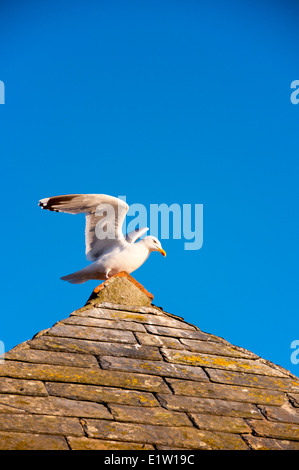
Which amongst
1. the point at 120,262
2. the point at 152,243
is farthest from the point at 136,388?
the point at 152,243

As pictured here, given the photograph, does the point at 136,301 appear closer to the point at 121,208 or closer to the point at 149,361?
the point at 149,361

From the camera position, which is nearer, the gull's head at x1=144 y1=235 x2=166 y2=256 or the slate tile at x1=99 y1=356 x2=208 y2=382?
the slate tile at x1=99 y1=356 x2=208 y2=382

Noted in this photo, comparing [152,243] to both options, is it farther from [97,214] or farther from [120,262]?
[97,214]

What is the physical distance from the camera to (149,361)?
3.53 meters

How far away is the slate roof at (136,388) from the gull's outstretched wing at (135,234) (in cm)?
222

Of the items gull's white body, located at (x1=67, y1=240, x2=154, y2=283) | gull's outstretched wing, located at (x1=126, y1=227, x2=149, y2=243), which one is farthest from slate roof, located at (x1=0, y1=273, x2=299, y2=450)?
gull's outstretched wing, located at (x1=126, y1=227, x2=149, y2=243)

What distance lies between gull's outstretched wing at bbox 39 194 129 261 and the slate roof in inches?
87.8

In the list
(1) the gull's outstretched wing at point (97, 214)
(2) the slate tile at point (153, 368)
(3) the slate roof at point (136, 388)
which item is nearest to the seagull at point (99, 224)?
(1) the gull's outstretched wing at point (97, 214)

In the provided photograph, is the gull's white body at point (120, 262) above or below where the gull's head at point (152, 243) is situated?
below

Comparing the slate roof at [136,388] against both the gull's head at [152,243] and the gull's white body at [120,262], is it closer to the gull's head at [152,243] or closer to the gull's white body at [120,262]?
the gull's white body at [120,262]

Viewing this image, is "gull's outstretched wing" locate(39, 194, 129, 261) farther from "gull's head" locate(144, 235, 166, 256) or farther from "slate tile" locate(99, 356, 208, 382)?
"slate tile" locate(99, 356, 208, 382)

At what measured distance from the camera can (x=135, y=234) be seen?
6449 mm

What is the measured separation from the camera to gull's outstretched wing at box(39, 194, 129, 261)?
6234mm

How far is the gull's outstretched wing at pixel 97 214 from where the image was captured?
623cm
